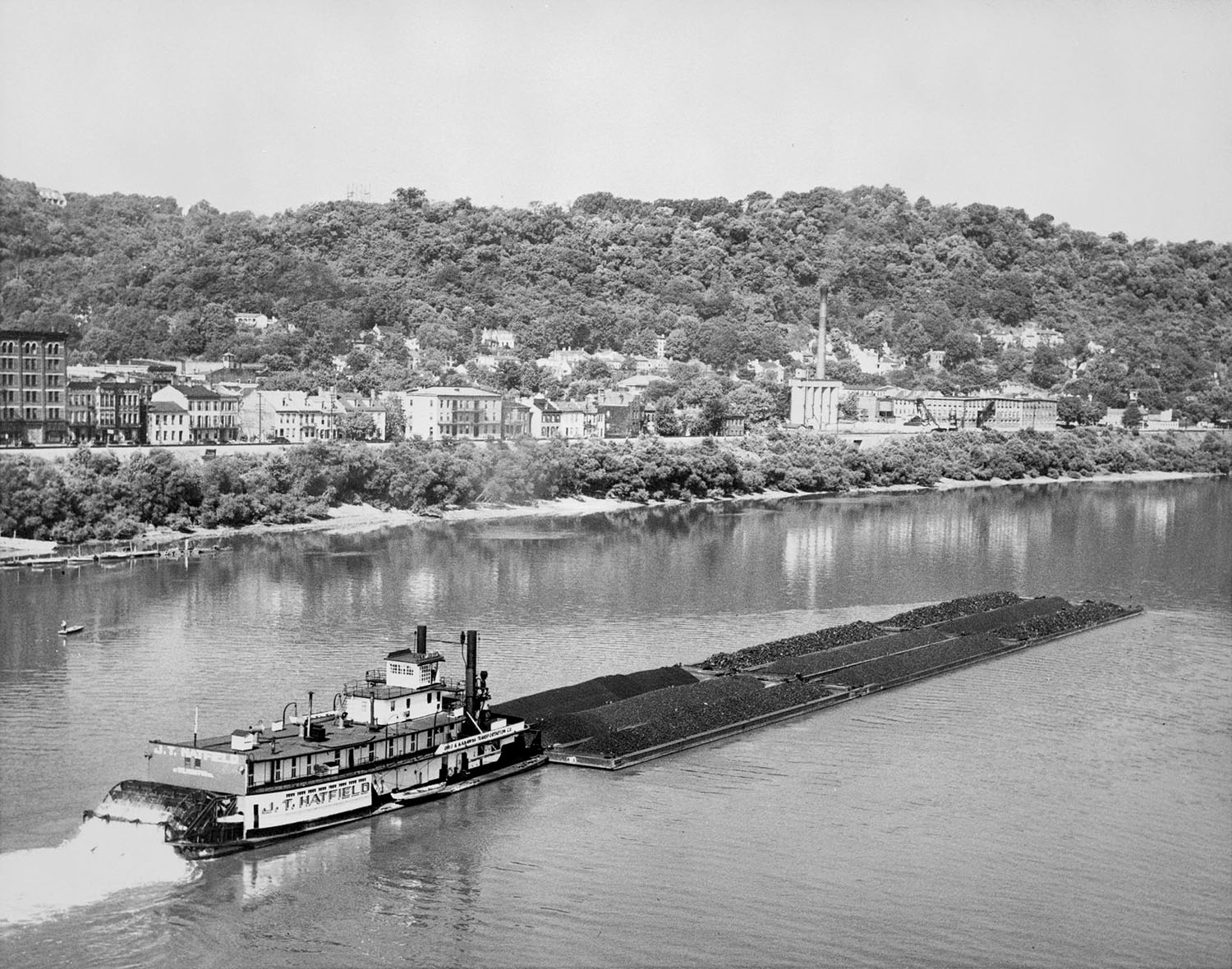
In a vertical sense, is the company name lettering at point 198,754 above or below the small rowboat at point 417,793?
above

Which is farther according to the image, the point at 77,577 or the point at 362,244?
the point at 362,244

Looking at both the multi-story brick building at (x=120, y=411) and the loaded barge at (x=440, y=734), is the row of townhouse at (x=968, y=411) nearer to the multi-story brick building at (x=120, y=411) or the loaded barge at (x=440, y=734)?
the multi-story brick building at (x=120, y=411)

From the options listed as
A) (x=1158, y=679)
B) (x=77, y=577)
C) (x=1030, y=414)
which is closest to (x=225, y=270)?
(x=1030, y=414)

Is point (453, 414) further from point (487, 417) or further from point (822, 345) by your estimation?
point (822, 345)

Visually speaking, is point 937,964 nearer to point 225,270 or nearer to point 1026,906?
point 1026,906

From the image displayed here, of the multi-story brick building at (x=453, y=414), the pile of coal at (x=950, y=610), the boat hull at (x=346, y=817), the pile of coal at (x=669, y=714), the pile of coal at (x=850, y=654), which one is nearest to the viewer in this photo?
the boat hull at (x=346, y=817)

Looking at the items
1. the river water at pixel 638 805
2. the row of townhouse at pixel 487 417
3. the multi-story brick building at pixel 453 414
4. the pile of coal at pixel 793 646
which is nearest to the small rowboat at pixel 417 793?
the river water at pixel 638 805

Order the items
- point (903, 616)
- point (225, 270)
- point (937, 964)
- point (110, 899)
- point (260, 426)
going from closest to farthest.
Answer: point (937, 964), point (110, 899), point (903, 616), point (260, 426), point (225, 270)
